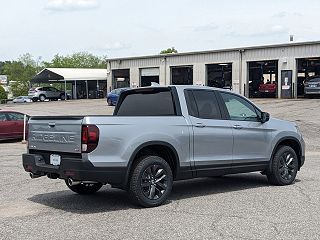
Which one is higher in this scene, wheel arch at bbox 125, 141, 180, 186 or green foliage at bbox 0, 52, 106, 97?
green foliage at bbox 0, 52, 106, 97

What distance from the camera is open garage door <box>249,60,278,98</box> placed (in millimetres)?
43978

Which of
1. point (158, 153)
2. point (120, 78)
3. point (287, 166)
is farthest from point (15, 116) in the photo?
point (120, 78)

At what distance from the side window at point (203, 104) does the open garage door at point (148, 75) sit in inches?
1695

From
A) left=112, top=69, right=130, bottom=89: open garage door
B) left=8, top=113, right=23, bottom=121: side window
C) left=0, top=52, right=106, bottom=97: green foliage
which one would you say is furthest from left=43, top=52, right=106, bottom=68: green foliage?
left=8, top=113, right=23, bottom=121: side window

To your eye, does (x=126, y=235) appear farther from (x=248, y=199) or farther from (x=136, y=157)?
(x=248, y=199)

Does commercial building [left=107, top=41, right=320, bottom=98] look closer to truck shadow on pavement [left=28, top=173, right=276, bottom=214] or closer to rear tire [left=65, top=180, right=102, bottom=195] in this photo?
truck shadow on pavement [left=28, top=173, right=276, bottom=214]

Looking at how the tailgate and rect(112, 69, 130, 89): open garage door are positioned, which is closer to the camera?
the tailgate

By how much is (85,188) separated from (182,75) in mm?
43757

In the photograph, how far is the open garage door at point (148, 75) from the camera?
51.9 metres

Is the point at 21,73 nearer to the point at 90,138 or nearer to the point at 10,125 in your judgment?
the point at 10,125

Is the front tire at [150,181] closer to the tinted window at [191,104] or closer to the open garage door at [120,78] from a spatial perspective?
the tinted window at [191,104]

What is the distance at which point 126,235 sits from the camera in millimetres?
5980

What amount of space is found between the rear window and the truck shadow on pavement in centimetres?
140

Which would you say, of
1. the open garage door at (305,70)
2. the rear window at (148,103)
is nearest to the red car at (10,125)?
the rear window at (148,103)
